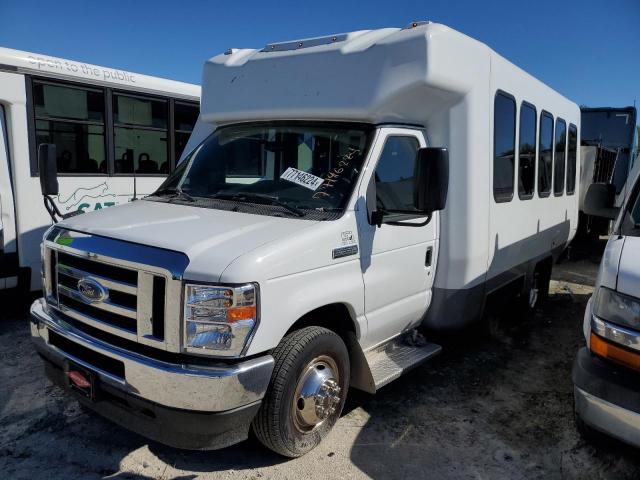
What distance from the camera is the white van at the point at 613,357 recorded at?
2781 mm

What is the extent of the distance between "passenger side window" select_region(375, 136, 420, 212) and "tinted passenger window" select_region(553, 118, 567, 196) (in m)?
3.40

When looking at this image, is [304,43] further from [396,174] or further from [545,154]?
[545,154]

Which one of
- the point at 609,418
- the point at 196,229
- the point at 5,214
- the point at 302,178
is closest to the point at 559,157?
the point at 302,178

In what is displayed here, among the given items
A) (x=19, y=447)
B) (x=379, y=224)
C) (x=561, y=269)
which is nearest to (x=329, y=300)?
(x=379, y=224)

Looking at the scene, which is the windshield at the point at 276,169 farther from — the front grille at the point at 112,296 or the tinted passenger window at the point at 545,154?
the tinted passenger window at the point at 545,154

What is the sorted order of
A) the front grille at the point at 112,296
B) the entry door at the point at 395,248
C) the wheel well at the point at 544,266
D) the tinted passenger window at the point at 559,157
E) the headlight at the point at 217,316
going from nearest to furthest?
the headlight at the point at 217,316 → the front grille at the point at 112,296 → the entry door at the point at 395,248 → the tinted passenger window at the point at 559,157 → the wheel well at the point at 544,266

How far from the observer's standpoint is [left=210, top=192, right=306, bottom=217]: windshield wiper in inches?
137

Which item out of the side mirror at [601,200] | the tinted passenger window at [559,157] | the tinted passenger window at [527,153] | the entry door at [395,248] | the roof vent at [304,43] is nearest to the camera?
the entry door at [395,248]

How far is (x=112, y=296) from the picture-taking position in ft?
9.99

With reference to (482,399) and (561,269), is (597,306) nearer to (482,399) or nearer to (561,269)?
(482,399)

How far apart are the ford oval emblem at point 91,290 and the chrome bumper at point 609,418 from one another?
9.05 ft

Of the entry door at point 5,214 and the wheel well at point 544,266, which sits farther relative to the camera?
the wheel well at point 544,266

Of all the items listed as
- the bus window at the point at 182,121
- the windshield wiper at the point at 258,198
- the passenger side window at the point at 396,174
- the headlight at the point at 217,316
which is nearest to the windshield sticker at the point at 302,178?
the windshield wiper at the point at 258,198

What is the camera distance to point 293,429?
3.28 m
